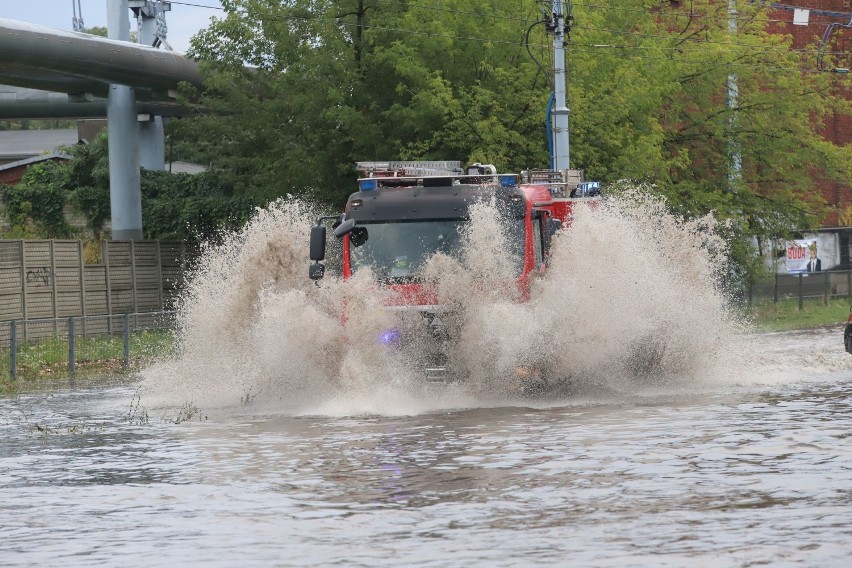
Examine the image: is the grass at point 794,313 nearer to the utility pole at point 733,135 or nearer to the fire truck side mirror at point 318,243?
the utility pole at point 733,135

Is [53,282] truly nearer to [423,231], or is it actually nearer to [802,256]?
[423,231]

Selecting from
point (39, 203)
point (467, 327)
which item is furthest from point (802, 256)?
point (467, 327)

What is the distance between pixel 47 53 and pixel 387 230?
76.0 feet

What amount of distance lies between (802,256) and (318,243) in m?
36.7

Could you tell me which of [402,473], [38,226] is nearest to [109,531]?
[402,473]

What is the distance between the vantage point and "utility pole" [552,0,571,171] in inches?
1185

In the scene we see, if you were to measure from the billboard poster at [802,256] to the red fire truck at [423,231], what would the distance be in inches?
1359

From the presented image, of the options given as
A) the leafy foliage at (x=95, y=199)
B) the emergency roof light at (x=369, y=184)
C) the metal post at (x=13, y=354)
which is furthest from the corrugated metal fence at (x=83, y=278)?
the emergency roof light at (x=369, y=184)

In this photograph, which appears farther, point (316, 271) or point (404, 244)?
point (316, 271)

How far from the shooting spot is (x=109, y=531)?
10312mm

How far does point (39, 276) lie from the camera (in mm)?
36000

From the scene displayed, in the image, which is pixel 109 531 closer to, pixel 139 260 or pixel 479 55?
pixel 479 55

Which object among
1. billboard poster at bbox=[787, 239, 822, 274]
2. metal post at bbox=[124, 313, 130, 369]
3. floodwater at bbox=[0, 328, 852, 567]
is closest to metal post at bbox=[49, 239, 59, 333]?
metal post at bbox=[124, 313, 130, 369]

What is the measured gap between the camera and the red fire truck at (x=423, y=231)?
18953mm
